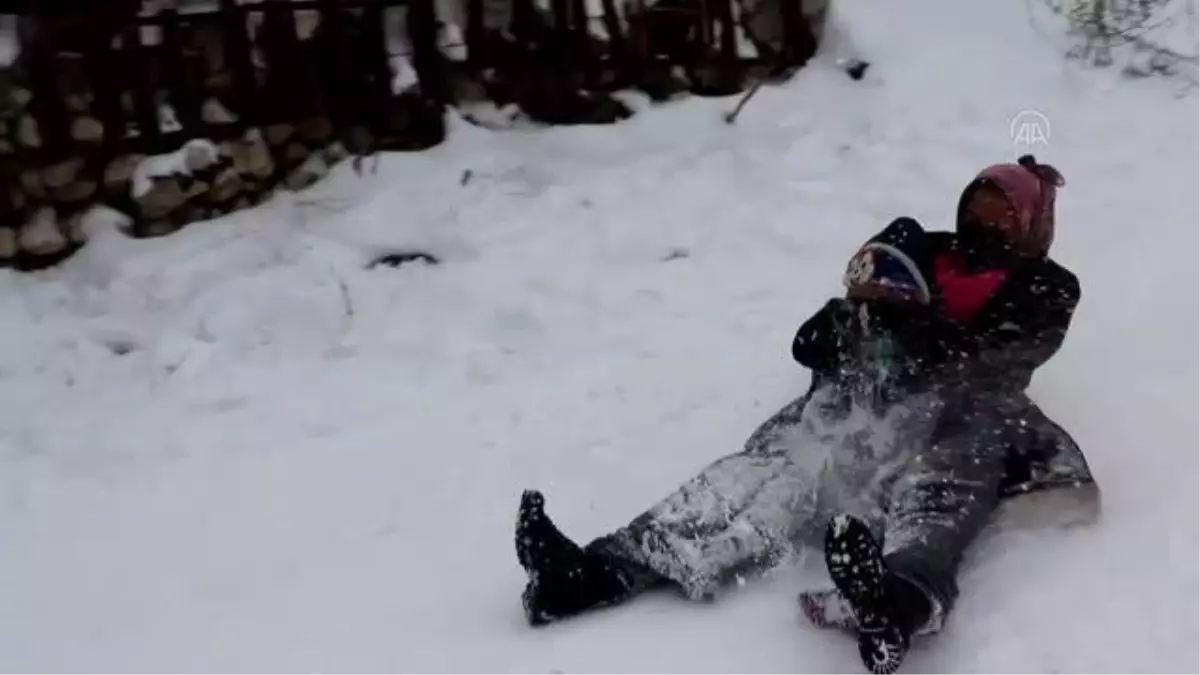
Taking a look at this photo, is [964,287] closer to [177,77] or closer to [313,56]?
[313,56]

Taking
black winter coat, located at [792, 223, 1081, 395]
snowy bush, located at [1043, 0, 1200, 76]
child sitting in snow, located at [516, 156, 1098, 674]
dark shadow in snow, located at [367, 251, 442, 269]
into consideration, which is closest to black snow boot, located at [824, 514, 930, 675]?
child sitting in snow, located at [516, 156, 1098, 674]

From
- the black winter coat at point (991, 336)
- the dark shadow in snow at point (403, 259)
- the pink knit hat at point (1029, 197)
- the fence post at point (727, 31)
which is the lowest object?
the dark shadow in snow at point (403, 259)

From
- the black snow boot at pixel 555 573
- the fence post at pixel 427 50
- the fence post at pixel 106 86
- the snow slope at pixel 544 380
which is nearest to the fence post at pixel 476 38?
the fence post at pixel 427 50

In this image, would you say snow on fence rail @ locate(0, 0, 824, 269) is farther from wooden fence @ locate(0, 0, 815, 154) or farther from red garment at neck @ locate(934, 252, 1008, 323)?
red garment at neck @ locate(934, 252, 1008, 323)

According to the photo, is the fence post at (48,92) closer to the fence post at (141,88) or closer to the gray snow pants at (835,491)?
the fence post at (141,88)

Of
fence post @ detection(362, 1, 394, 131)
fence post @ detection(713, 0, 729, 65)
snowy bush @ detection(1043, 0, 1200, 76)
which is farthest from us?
snowy bush @ detection(1043, 0, 1200, 76)

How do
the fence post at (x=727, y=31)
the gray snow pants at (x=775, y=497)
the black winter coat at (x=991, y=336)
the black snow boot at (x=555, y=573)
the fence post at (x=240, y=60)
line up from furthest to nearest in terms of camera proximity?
the fence post at (x=727, y=31) < the fence post at (x=240, y=60) < the black winter coat at (x=991, y=336) < the gray snow pants at (x=775, y=497) < the black snow boot at (x=555, y=573)

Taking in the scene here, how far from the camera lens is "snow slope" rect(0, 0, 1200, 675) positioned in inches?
140

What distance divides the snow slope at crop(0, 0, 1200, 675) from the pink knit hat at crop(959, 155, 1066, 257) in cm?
54

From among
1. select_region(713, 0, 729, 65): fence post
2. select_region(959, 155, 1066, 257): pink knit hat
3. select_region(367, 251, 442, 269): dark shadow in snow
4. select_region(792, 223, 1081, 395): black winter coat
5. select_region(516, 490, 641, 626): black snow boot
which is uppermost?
select_region(959, 155, 1066, 257): pink knit hat

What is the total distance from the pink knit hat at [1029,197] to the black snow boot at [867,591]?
52.6 inches

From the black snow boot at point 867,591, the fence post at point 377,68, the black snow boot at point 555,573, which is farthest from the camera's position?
the fence post at point 377,68

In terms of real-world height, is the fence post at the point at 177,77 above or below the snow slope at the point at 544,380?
above

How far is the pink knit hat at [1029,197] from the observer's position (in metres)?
4.09
